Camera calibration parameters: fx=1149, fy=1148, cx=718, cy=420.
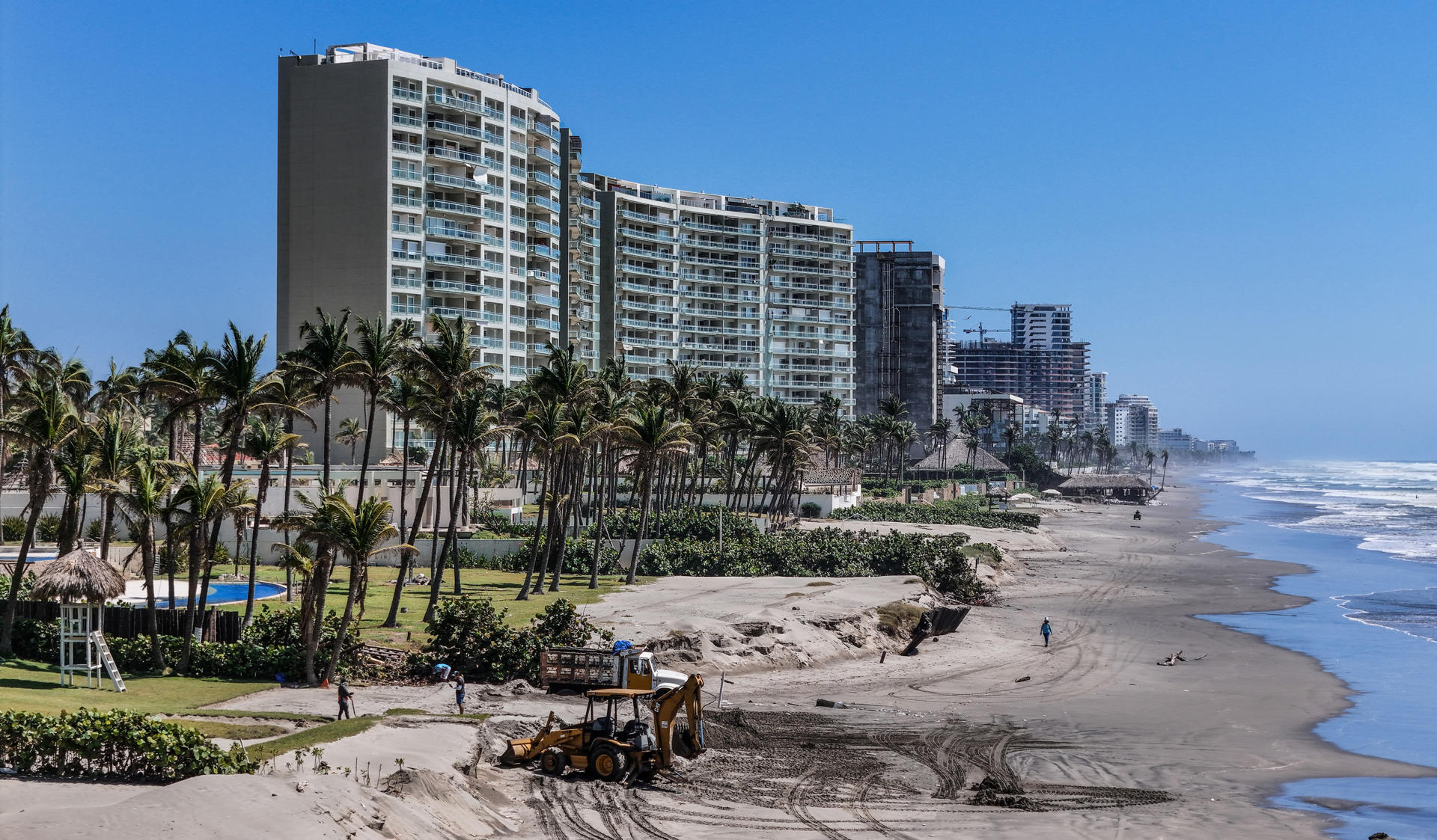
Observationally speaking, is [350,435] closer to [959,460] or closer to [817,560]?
[817,560]

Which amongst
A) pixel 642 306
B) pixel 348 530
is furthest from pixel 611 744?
pixel 642 306

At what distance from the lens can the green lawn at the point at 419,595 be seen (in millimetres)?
42531

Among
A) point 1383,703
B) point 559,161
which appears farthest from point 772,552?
point 559,161

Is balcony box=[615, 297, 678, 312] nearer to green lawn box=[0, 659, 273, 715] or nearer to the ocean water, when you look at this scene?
the ocean water

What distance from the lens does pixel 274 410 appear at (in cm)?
4478

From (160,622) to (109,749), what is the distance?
61.0 feet

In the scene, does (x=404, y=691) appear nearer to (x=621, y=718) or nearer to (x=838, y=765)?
(x=621, y=718)

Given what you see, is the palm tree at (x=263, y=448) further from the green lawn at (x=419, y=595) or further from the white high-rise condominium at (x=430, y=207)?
the white high-rise condominium at (x=430, y=207)

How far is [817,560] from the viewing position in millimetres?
67750

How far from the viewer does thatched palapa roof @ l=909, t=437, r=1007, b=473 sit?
181m

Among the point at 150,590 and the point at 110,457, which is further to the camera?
the point at 110,457

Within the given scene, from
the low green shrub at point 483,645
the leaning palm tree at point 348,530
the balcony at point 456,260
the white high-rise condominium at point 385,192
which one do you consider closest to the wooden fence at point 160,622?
the leaning palm tree at point 348,530

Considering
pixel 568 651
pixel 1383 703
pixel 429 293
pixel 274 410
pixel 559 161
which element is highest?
pixel 559 161

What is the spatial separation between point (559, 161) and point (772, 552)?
238 feet
